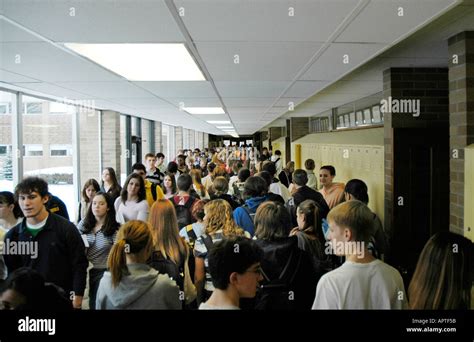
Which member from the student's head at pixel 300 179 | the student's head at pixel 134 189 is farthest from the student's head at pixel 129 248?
the student's head at pixel 300 179

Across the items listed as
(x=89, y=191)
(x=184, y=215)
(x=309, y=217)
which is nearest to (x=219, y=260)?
(x=309, y=217)

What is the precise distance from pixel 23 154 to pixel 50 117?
1317mm

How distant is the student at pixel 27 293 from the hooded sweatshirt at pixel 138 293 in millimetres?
250

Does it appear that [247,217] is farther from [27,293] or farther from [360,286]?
[27,293]

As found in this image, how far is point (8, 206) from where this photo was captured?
9.57 feet

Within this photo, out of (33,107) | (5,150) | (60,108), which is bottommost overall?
(5,150)

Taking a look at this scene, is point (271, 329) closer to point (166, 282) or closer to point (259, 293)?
point (259, 293)

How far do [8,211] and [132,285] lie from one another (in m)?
1.54

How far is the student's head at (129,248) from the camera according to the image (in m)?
1.87

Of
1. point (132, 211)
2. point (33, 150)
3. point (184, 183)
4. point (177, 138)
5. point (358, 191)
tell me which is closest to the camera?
point (358, 191)

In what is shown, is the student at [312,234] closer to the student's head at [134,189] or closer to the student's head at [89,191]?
the student's head at [134,189]

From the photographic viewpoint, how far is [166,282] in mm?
1924

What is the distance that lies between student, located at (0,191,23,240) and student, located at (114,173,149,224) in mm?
1003

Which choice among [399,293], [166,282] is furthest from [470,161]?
[166,282]
